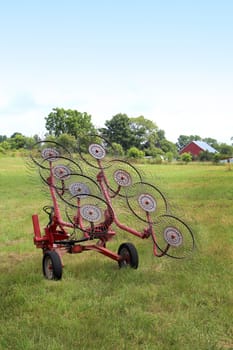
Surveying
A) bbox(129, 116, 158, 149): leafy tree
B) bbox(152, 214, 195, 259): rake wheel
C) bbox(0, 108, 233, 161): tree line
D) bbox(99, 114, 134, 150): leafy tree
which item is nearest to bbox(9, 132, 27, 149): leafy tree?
bbox(0, 108, 233, 161): tree line

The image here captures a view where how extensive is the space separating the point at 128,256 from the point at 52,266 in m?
1.00

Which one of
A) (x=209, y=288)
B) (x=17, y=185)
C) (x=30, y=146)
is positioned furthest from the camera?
(x=17, y=185)

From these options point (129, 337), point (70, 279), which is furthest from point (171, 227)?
point (129, 337)

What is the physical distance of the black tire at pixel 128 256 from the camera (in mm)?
5445

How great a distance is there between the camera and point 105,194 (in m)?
5.54

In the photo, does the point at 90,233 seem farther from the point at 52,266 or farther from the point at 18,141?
the point at 18,141

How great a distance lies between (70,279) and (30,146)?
87.8 inches

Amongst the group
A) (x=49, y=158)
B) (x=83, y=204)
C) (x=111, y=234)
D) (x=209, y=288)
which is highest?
(x=49, y=158)

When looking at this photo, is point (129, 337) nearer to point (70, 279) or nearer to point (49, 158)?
point (70, 279)

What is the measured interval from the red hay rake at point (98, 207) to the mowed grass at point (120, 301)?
0.29 m

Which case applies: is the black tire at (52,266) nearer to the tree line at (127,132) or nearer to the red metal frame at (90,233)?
the red metal frame at (90,233)

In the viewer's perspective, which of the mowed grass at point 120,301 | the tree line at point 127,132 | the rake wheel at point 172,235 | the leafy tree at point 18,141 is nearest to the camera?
the mowed grass at point 120,301

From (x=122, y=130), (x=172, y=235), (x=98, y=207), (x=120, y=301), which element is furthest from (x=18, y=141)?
(x=120, y=301)

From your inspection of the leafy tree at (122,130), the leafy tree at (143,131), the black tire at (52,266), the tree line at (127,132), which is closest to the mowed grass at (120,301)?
the black tire at (52,266)
